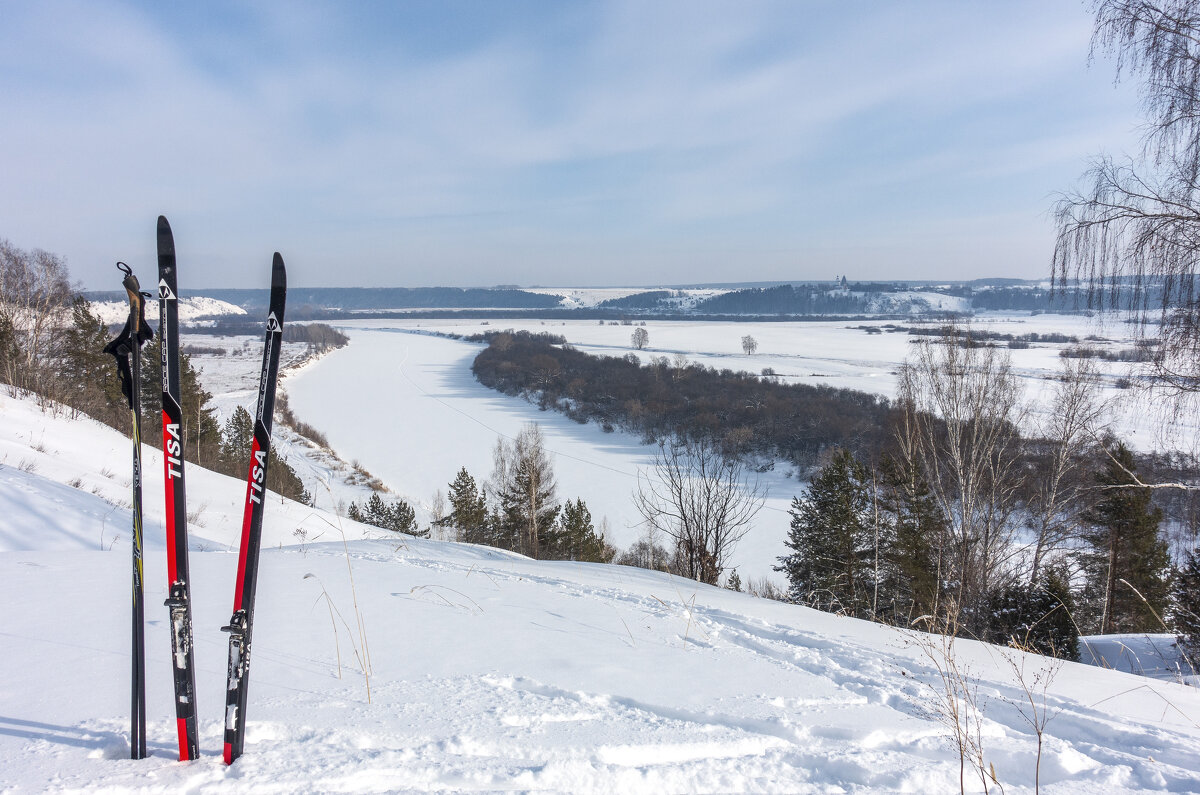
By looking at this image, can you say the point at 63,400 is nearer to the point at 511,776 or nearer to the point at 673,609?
the point at 673,609

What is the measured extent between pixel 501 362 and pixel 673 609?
7513 cm

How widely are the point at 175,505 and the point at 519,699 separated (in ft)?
5.22

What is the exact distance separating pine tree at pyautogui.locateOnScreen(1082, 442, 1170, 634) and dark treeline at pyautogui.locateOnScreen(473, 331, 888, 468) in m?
14.3

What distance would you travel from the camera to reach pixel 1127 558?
55.7 ft

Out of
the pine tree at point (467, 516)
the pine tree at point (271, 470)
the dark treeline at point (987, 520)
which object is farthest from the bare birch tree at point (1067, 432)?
the pine tree at point (467, 516)

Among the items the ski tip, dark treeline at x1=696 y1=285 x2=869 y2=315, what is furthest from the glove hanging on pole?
dark treeline at x1=696 y1=285 x2=869 y2=315

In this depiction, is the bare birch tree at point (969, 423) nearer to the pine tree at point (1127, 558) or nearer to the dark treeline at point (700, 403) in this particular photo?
the pine tree at point (1127, 558)

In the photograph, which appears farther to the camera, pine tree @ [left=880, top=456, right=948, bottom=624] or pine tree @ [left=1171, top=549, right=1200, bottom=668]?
pine tree @ [left=880, top=456, right=948, bottom=624]

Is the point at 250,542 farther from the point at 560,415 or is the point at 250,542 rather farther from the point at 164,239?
the point at 560,415

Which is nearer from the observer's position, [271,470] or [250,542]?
[250,542]

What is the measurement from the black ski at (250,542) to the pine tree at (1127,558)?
20329mm

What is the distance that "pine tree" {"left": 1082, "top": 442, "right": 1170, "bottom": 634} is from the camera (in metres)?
16.4

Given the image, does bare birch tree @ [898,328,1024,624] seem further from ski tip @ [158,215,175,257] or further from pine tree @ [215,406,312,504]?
pine tree @ [215,406,312,504]

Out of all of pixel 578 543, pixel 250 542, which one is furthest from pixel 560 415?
pixel 250 542
